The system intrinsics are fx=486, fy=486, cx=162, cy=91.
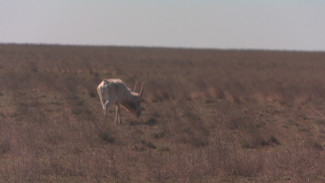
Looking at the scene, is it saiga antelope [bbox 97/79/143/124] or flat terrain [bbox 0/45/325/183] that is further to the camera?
saiga antelope [bbox 97/79/143/124]

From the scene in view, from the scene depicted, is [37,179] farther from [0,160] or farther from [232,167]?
[232,167]

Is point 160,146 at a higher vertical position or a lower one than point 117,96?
lower

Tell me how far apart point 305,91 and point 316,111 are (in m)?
5.49

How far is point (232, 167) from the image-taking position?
7961 millimetres

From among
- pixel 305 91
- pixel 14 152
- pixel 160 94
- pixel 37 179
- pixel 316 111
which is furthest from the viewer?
pixel 305 91

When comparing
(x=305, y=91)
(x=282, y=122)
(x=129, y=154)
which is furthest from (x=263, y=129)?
(x=305, y=91)

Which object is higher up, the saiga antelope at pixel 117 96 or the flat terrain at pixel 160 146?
the saiga antelope at pixel 117 96

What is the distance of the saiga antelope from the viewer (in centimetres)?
1459

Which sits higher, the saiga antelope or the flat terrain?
the saiga antelope

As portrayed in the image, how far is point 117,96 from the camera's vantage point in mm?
14883

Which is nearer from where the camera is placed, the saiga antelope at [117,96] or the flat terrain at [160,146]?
the flat terrain at [160,146]

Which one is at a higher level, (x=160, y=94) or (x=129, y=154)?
(x=160, y=94)

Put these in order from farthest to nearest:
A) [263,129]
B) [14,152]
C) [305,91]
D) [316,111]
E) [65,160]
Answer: [305,91]
[316,111]
[263,129]
[14,152]
[65,160]

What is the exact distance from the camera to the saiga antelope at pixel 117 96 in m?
14.6
